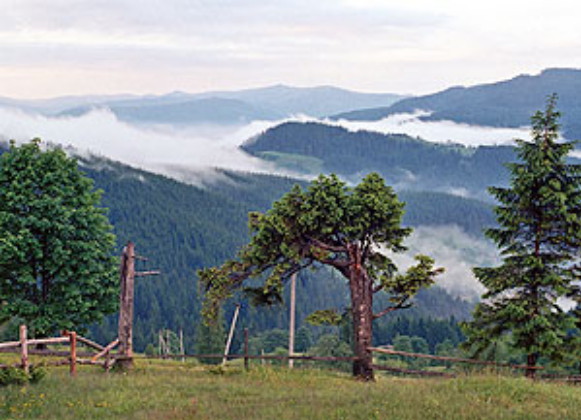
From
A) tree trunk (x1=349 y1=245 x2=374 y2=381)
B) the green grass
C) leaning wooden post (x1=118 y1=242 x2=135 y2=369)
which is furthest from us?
tree trunk (x1=349 y1=245 x2=374 y2=381)

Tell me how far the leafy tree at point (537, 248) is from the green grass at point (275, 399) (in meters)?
4.10

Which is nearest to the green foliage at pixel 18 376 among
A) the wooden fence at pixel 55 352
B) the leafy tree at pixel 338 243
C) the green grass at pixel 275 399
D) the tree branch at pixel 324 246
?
the green grass at pixel 275 399

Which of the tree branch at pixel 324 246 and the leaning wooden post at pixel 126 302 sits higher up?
the tree branch at pixel 324 246

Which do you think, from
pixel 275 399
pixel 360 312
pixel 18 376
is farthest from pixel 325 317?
pixel 18 376

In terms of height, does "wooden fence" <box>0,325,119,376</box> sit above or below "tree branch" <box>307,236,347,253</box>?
below

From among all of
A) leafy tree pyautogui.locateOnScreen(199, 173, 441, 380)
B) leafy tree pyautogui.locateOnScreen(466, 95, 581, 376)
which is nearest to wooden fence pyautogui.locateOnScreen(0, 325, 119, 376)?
leafy tree pyautogui.locateOnScreen(199, 173, 441, 380)

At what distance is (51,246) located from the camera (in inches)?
1358

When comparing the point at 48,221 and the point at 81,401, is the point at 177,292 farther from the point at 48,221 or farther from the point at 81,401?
the point at 81,401

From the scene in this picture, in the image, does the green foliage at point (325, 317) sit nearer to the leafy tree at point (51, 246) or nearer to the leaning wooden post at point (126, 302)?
the leaning wooden post at point (126, 302)

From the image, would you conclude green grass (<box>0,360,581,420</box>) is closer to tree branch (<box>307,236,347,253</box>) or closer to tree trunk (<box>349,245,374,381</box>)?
tree trunk (<box>349,245,374,381</box>)

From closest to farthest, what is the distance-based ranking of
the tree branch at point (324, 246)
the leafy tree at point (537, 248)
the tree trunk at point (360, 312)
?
the tree trunk at point (360, 312), the tree branch at point (324, 246), the leafy tree at point (537, 248)

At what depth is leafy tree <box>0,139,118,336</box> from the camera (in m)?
33.9

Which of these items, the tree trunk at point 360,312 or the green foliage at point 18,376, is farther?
the tree trunk at point 360,312

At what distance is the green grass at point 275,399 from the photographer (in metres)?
17.8
